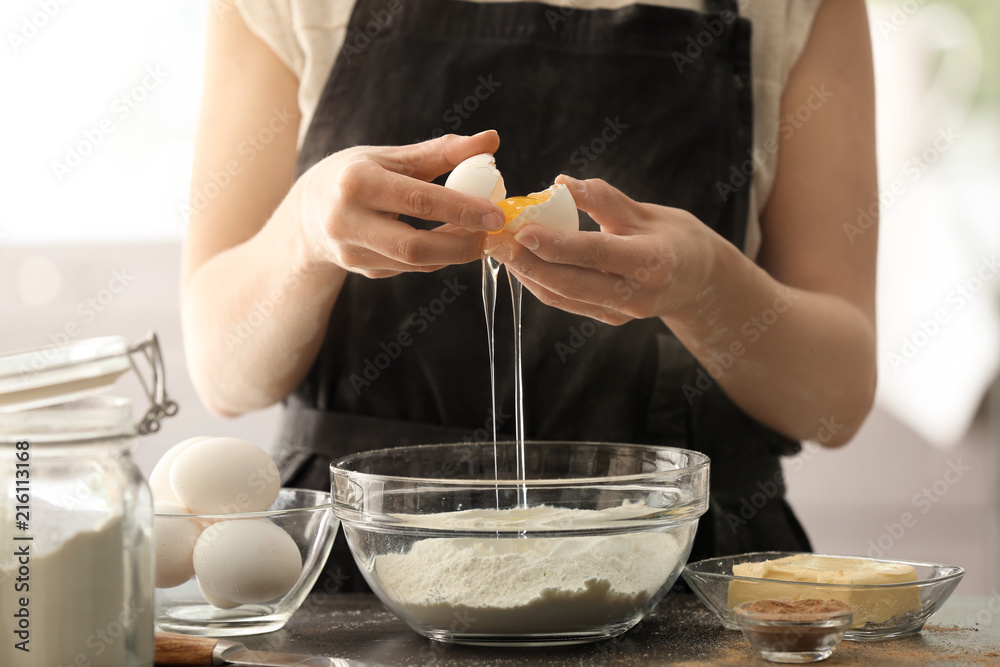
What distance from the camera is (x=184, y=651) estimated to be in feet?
2.33

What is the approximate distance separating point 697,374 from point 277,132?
2.21 feet

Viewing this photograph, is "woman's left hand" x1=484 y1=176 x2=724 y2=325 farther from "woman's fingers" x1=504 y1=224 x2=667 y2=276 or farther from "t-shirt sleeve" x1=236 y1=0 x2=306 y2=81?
"t-shirt sleeve" x1=236 y1=0 x2=306 y2=81

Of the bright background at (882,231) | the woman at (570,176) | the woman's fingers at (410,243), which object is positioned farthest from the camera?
the bright background at (882,231)

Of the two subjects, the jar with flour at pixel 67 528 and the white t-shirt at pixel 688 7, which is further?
the white t-shirt at pixel 688 7

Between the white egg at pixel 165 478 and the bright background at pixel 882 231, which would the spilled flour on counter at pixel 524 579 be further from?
the bright background at pixel 882 231

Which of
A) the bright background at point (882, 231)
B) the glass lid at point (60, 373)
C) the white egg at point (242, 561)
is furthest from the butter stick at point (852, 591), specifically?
the bright background at point (882, 231)

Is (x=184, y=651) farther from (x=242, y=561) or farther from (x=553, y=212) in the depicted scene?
(x=553, y=212)

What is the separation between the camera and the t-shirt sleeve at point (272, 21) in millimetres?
1294

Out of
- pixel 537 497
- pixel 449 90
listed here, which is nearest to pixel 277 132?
pixel 449 90

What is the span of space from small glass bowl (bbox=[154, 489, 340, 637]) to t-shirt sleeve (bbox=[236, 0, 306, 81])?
28.7 inches

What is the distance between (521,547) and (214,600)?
272mm

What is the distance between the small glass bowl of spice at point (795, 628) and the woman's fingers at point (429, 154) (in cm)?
46

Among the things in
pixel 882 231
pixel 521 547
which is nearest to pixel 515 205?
pixel 521 547

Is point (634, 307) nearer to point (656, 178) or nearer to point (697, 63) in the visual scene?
point (656, 178)
